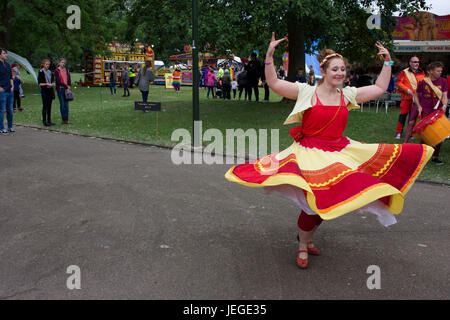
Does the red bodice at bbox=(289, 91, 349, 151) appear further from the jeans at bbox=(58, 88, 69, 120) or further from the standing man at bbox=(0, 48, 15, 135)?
the jeans at bbox=(58, 88, 69, 120)

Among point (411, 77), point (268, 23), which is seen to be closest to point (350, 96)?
point (411, 77)

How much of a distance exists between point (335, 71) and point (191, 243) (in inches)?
87.5

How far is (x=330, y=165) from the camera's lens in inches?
141

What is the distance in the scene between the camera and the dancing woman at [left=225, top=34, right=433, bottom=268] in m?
3.38

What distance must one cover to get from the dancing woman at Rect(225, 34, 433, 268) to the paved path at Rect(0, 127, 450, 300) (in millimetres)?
495

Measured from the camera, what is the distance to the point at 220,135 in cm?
1159

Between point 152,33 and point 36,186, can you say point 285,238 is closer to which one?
point 36,186

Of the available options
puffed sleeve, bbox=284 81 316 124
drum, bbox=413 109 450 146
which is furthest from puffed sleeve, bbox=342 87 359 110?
drum, bbox=413 109 450 146

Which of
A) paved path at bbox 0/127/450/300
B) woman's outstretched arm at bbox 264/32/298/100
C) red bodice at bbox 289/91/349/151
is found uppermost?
woman's outstretched arm at bbox 264/32/298/100

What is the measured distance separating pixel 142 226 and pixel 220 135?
687cm

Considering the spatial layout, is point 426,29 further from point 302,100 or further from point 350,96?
point 302,100

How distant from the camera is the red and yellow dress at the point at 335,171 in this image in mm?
3363
